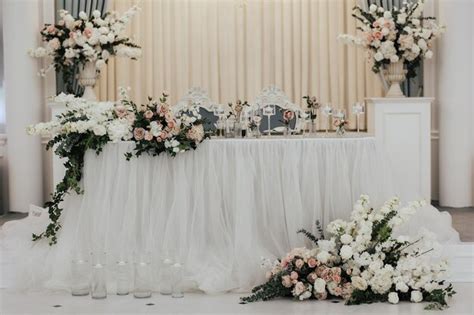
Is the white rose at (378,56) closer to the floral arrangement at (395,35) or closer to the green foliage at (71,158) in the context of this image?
the floral arrangement at (395,35)

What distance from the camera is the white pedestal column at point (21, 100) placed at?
28.7ft

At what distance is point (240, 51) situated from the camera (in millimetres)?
9305

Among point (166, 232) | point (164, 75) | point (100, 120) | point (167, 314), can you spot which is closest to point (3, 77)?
point (164, 75)

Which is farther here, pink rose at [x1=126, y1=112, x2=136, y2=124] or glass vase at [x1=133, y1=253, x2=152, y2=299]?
pink rose at [x1=126, y1=112, x2=136, y2=124]

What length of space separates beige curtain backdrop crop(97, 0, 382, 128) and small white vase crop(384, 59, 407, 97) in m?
0.61

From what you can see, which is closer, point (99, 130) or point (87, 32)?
point (99, 130)

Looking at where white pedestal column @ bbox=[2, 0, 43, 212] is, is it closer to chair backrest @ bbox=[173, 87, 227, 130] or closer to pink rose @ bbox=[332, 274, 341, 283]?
chair backrest @ bbox=[173, 87, 227, 130]

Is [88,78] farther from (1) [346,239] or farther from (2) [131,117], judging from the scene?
(1) [346,239]

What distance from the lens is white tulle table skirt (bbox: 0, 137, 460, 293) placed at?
20.5 feet

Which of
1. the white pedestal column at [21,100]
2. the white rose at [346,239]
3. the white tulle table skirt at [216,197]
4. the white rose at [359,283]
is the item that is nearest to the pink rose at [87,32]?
the white pedestal column at [21,100]

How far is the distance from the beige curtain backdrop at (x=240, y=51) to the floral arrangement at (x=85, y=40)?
638mm

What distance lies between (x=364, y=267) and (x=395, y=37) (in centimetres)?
335

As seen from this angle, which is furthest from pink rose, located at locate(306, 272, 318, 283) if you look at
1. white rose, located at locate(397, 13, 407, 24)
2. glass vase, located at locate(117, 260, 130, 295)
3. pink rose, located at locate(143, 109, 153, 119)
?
white rose, located at locate(397, 13, 407, 24)

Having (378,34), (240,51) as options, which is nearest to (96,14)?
(240,51)
